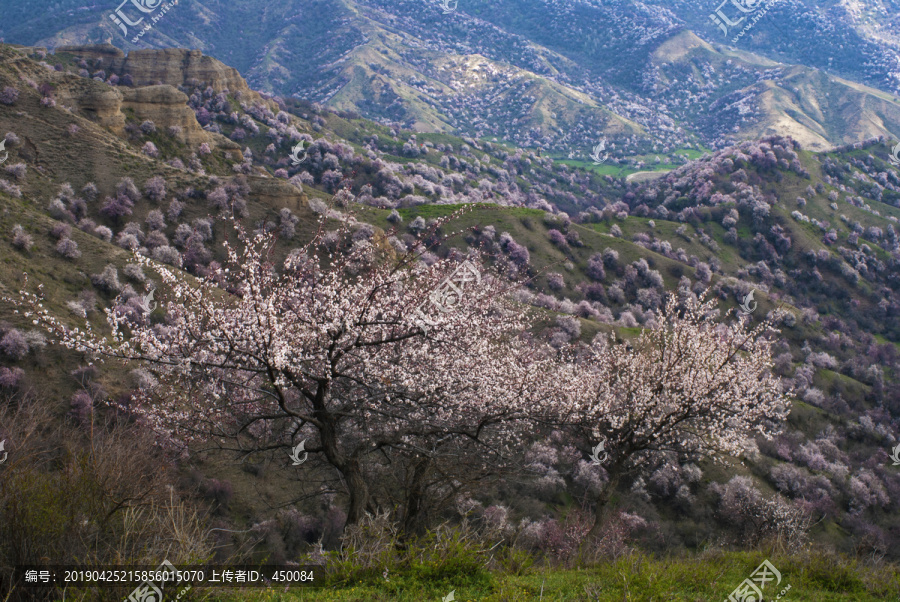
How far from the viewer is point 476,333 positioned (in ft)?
38.1

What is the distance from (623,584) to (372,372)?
19.2 ft

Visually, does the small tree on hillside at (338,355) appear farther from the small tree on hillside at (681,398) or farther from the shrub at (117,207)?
the shrub at (117,207)

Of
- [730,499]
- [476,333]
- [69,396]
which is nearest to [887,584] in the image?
[476,333]

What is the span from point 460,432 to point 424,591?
12.6 ft

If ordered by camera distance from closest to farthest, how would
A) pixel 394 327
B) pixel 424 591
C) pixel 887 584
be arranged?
pixel 424 591 → pixel 887 584 → pixel 394 327

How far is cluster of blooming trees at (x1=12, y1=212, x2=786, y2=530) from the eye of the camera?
28.0 feet

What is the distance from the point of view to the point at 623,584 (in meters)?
7.52

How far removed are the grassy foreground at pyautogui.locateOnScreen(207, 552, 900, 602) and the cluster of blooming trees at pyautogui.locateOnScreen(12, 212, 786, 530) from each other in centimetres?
254

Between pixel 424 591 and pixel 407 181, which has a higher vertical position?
pixel 424 591

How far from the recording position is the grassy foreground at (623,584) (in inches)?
265

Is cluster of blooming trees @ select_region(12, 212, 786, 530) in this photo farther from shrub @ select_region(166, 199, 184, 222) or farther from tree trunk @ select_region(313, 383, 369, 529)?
shrub @ select_region(166, 199, 184, 222)

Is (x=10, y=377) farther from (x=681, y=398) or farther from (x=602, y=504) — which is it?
(x=681, y=398)

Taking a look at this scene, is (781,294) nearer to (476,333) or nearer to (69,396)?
(476,333)

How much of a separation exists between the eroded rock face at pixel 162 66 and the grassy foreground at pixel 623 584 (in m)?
91.1
